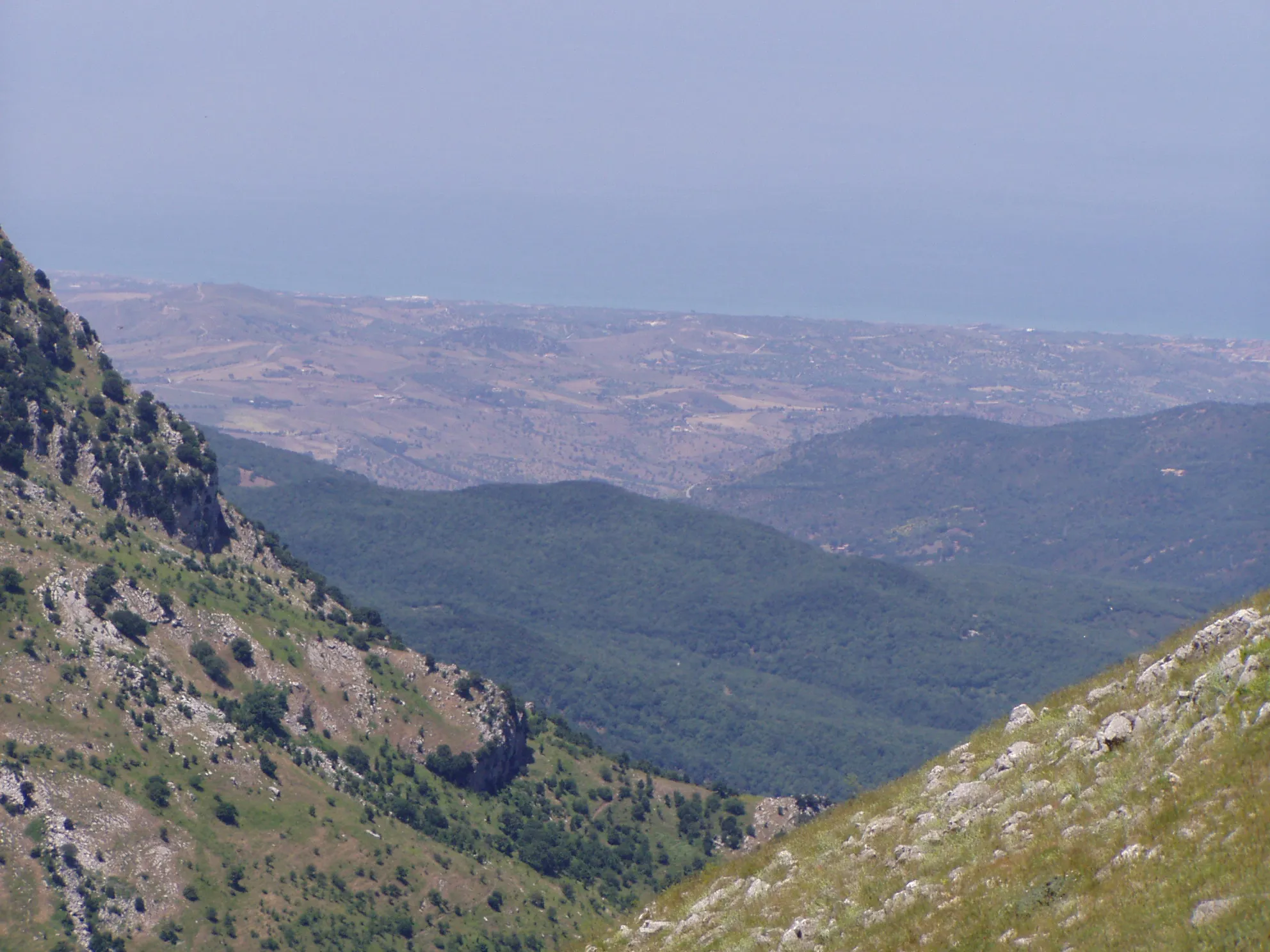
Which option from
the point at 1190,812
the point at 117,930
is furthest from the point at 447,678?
Answer: the point at 1190,812

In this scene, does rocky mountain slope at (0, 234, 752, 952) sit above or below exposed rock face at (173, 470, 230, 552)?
below

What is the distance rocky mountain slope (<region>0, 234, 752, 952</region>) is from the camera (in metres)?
74.1

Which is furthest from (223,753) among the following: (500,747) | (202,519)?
(202,519)

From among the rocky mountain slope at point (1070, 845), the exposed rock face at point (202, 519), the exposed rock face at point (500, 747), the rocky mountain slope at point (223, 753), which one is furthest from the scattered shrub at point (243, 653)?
the rocky mountain slope at point (1070, 845)

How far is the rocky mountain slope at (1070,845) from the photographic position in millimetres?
18453

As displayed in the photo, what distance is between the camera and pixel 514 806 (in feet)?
356

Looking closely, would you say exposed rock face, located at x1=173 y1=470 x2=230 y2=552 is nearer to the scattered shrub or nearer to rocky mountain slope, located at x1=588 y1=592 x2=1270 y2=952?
the scattered shrub

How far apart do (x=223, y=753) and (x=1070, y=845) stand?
74867 millimetres

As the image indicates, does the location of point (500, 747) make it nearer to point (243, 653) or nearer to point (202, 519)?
point (243, 653)

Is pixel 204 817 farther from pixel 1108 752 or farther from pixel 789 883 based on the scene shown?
pixel 1108 752

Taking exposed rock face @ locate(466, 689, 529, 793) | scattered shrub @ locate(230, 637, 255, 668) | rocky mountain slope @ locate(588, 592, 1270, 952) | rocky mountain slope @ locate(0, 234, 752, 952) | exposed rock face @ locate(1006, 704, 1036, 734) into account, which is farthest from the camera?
exposed rock face @ locate(466, 689, 529, 793)

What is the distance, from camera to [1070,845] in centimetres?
2120

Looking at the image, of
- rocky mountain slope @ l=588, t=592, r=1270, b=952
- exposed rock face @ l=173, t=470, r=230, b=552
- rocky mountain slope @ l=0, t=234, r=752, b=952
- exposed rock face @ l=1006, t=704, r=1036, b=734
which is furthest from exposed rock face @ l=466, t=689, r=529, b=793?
exposed rock face @ l=1006, t=704, r=1036, b=734

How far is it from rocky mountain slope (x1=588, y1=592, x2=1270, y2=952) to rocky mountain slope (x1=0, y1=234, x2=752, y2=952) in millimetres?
52138
